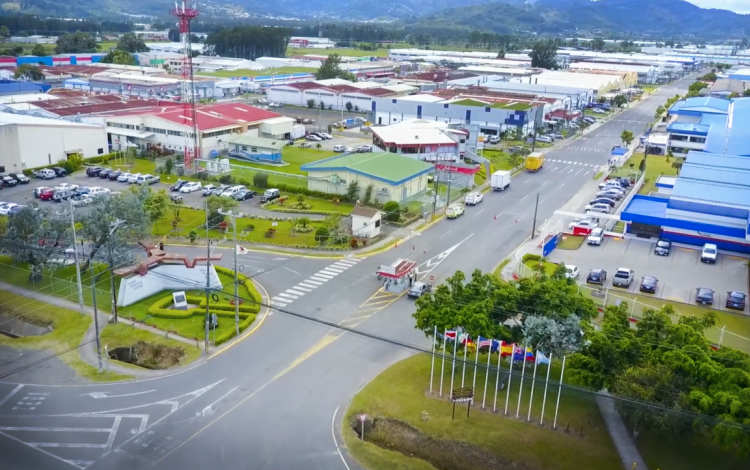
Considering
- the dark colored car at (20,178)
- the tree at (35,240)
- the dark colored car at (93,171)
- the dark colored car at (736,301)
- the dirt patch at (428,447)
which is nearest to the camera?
the dirt patch at (428,447)

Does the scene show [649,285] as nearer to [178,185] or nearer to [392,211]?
[392,211]

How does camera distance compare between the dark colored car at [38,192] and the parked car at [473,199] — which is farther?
the parked car at [473,199]

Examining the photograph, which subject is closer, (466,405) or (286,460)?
(286,460)

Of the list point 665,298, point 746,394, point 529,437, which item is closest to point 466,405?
point 529,437

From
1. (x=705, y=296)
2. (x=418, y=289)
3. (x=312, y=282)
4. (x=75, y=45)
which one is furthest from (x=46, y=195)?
(x=75, y=45)

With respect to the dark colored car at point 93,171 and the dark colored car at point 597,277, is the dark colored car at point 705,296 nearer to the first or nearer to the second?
the dark colored car at point 597,277

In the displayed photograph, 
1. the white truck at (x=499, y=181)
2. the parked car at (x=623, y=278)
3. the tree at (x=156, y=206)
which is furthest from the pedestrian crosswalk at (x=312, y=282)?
the white truck at (x=499, y=181)

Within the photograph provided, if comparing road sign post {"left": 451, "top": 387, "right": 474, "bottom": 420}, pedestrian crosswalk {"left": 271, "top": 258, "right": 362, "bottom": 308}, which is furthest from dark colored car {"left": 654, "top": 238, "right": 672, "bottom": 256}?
road sign post {"left": 451, "top": 387, "right": 474, "bottom": 420}

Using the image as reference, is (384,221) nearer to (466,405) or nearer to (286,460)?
(466,405)
